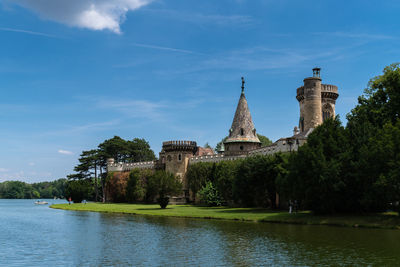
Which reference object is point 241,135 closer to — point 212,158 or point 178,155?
point 212,158

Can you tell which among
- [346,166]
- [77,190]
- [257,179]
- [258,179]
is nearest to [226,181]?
[257,179]

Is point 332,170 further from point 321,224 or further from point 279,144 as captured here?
point 279,144

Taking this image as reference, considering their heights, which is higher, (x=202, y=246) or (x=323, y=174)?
(x=323, y=174)

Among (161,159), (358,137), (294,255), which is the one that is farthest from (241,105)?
(294,255)

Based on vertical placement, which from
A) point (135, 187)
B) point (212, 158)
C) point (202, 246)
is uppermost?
point (212, 158)

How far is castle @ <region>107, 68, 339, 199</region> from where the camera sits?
67312 millimetres

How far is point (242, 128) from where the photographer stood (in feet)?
237

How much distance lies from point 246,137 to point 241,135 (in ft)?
2.80

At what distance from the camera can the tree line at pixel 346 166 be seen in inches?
1377

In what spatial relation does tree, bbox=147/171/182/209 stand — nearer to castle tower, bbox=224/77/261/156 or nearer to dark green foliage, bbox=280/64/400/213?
castle tower, bbox=224/77/261/156

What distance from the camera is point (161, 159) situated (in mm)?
84625

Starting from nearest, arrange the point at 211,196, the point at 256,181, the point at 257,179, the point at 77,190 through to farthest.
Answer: the point at 257,179, the point at 256,181, the point at 211,196, the point at 77,190

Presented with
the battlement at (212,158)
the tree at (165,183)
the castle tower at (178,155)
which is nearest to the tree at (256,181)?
the battlement at (212,158)

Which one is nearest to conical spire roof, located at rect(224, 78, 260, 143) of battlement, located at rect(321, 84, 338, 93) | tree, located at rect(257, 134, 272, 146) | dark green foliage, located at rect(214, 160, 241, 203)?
dark green foliage, located at rect(214, 160, 241, 203)
